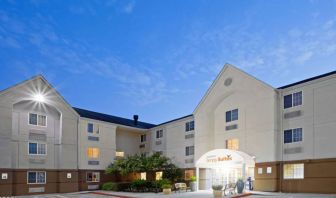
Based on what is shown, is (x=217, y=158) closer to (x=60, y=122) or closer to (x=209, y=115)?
(x=209, y=115)

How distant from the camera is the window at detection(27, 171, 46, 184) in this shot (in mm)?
31022

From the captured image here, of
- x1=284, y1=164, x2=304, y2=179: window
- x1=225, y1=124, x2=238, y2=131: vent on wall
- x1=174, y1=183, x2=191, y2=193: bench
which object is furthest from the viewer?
x1=225, y1=124, x2=238, y2=131: vent on wall

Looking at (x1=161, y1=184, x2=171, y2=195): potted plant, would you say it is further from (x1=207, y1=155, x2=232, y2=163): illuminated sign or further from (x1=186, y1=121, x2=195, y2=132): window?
(x1=186, y1=121, x2=195, y2=132): window

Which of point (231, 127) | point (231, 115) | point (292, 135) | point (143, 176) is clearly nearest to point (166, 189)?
point (231, 127)

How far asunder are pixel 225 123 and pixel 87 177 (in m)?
16.7

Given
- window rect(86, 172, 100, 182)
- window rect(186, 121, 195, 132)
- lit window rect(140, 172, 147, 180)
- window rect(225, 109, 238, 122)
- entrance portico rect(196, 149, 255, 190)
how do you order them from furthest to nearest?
lit window rect(140, 172, 147, 180), window rect(86, 172, 100, 182), window rect(186, 121, 195, 132), window rect(225, 109, 238, 122), entrance portico rect(196, 149, 255, 190)

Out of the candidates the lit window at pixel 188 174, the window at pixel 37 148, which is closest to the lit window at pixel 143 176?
the lit window at pixel 188 174

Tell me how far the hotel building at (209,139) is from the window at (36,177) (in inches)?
3.7

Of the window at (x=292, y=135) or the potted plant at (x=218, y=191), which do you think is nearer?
the potted plant at (x=218, y=191)

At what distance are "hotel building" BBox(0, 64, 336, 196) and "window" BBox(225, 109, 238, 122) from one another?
0.31 feet

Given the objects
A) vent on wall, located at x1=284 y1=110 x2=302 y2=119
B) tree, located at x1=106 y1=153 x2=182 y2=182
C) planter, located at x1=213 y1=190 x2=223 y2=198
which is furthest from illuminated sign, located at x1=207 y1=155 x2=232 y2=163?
tree, located at x1=106 y1=153 x2=182 y2=182

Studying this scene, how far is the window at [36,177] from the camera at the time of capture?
102 ft

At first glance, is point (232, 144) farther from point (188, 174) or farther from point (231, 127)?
point (188, 174)

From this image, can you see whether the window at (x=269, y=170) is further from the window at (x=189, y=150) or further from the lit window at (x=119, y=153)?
the lit window at (x=119, y=153)
